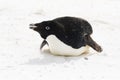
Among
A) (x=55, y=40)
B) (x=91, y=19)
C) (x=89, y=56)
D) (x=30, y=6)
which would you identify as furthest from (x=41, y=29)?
(x=30, y=6)

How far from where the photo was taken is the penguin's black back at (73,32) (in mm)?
5738

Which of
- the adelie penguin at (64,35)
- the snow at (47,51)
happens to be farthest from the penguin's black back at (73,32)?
the snow at (47,51)

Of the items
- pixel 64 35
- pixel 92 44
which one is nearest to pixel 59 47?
pixel 64 35

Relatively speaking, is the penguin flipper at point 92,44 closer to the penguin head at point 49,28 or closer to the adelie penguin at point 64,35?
the adelie penguin at point 64,35

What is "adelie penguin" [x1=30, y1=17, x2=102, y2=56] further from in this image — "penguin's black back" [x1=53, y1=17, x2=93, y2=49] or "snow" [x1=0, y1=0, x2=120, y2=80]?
"snow" [x1=0, y1=0, x2=120, y2=80]

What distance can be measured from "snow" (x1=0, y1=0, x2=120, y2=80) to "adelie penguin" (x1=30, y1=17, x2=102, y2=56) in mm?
113

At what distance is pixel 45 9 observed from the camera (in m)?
8.81

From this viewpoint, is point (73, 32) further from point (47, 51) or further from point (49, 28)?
point (47, 51)

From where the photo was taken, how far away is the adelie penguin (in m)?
5.72

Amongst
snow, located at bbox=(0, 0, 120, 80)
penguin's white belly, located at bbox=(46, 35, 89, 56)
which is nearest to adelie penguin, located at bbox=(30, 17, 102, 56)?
penguin's white belly, located at bbox=(46, 35, 89, 56)

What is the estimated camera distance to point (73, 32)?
5.80m

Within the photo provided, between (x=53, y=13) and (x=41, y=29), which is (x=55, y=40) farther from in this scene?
(x=53, y=13)

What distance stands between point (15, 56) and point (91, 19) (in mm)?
2969

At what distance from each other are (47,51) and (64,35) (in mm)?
466
